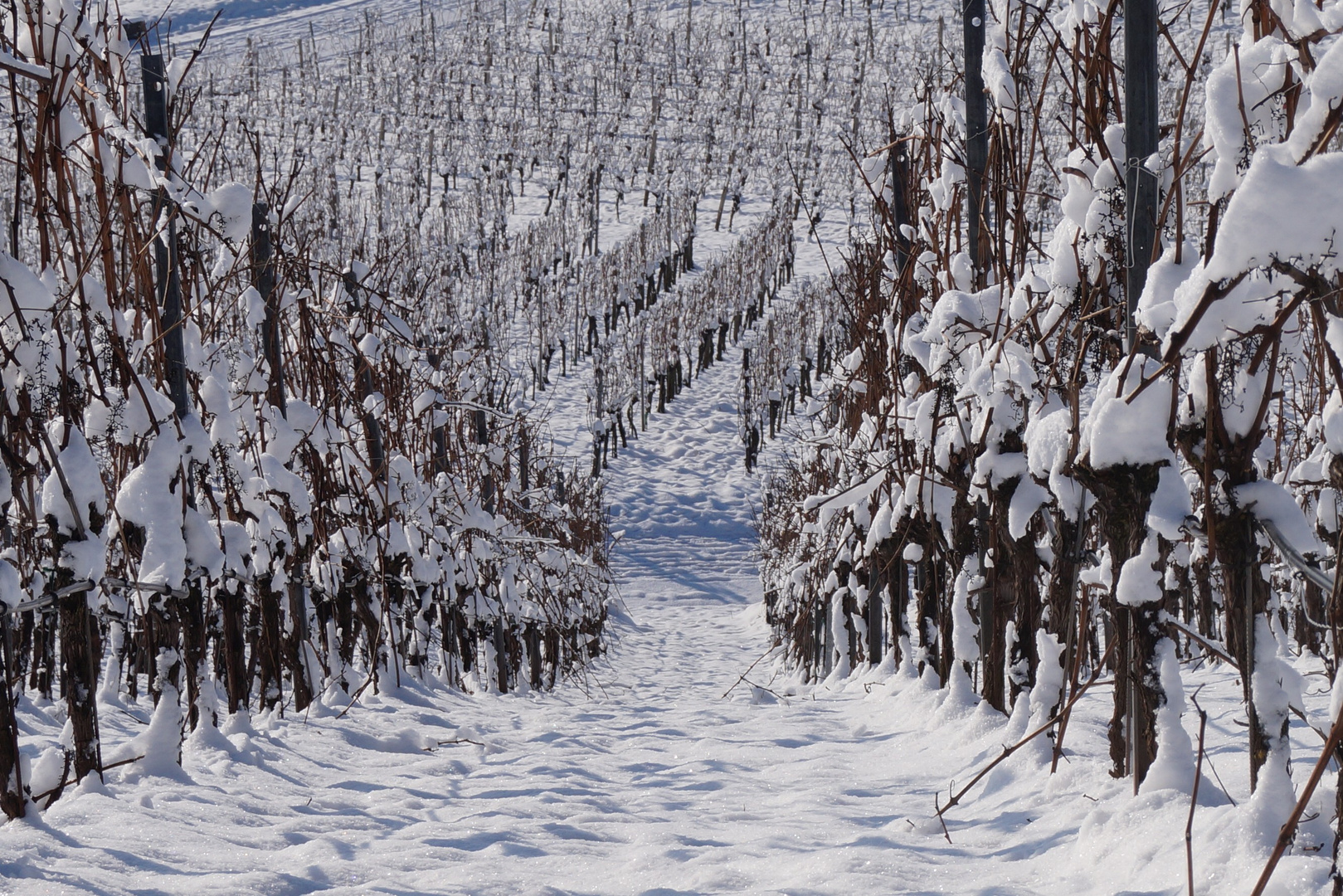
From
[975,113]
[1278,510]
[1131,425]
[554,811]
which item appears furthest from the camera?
[975,113]

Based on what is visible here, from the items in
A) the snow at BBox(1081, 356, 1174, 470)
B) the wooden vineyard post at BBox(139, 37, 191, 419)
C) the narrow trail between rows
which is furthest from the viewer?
the wooden vineyard post at BBox(139, 37, 191, 419)

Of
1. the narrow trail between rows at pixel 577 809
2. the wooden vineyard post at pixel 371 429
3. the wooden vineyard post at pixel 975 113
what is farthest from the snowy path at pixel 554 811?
the wooden vineyard post at pixel 975 113

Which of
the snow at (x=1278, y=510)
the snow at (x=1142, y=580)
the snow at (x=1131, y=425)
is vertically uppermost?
the snow at (x=1131, y=425)

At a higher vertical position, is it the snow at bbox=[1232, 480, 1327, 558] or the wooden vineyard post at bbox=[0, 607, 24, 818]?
the snow at bbox=[1232, 480, 1327, 558]

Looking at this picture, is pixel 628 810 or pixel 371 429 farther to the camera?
pixel 371 429

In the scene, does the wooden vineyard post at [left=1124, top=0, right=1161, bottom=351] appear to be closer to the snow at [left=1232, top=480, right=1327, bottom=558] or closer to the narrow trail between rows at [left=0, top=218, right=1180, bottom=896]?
the snow at [left=1232, top=480, right=1327, bottom=558]

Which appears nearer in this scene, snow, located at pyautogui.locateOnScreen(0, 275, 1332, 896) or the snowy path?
snow, located at pyautogui.locateOnScreen(0, 275, 1332, 896)

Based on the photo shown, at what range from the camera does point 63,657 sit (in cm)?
319

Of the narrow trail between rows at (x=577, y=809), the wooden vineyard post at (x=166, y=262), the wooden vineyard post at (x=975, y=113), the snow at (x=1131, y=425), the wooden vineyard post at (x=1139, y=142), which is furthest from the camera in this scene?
the wooden vineyard post at (x=975, y=113)

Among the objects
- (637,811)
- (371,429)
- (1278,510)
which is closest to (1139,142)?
(1278,510)

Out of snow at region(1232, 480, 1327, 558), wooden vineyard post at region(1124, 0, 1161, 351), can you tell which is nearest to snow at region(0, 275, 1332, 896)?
snow at region(1232, 480, 1327, 558)

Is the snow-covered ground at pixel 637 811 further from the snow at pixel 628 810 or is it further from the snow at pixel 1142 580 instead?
the snow at pixel 1142 580

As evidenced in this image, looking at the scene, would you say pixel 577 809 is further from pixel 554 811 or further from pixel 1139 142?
pixel 1139 142

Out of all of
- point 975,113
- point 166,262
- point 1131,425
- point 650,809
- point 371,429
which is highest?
point 975,113
